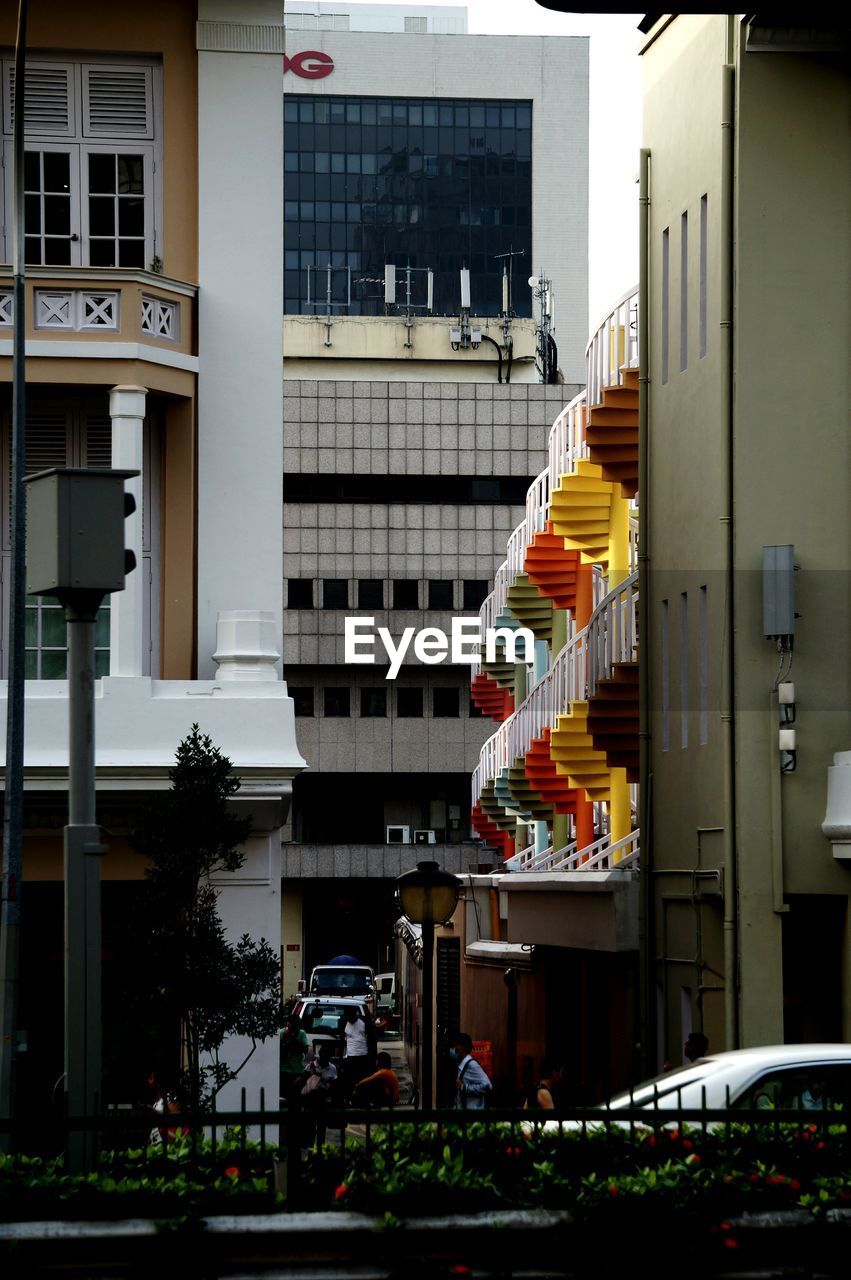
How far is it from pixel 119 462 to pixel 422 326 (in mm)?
67560

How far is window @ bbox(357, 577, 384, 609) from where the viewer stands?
261 feet

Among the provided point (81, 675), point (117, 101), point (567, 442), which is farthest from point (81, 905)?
point (567, 442)

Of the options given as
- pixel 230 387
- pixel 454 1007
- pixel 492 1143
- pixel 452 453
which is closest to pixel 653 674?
pixel 230 387

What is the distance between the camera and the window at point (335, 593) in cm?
7944

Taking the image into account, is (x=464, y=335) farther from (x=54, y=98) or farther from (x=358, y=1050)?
(x=54, y=98)

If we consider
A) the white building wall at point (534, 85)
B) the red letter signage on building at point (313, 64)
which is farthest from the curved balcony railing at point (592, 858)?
the red letter signage on building at point (313, 64)

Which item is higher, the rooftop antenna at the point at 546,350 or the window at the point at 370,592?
the rooftop antenna at the point at 546,350

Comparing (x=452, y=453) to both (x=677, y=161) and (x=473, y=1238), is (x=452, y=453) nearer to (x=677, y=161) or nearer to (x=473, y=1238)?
(x=677, y=161)

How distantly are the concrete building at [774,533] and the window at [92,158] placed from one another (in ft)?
17.0

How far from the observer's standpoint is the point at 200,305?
747 inches

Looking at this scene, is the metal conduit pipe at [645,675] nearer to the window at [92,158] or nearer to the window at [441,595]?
the window at [92,158]

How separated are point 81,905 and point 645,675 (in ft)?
45.9

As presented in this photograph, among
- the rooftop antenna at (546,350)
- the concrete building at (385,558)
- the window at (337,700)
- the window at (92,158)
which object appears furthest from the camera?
the rooftop antenna at (546,350)

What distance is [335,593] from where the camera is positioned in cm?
7962
